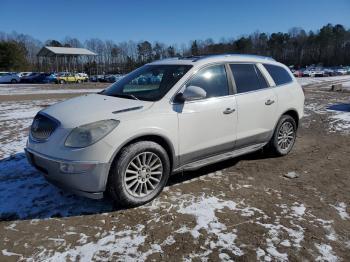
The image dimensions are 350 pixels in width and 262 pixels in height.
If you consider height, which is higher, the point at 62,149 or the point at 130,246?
the point at 62,149

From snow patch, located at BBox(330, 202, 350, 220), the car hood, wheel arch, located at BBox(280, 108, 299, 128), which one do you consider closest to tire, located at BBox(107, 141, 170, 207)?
the car hood

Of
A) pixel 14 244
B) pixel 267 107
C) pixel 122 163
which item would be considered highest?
pixel 267 107

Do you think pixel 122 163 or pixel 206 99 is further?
pixel 206 99

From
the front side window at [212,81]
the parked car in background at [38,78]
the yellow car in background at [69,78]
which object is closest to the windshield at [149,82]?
the front side window at [212,81]

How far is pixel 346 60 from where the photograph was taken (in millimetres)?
114438

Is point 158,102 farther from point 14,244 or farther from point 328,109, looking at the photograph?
point 328,109

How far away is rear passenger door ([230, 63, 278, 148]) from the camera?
509 cm

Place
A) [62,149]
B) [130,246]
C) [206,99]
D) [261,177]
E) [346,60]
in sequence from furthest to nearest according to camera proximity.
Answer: [346,60]
[261,177]
[206,99]
[62,149]
[130,246]

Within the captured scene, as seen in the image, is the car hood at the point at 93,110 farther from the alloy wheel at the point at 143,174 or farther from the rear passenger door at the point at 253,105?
the rear passenger door at the point at 253,105

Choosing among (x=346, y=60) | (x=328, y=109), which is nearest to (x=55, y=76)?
(x=328, y=109)

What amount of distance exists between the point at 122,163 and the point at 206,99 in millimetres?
1541

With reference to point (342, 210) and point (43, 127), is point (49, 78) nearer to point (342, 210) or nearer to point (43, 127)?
point (43, 127)

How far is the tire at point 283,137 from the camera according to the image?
5938mm

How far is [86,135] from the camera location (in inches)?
146
